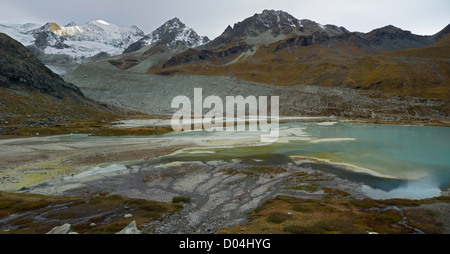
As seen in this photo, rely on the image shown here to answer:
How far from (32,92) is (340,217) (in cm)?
14254

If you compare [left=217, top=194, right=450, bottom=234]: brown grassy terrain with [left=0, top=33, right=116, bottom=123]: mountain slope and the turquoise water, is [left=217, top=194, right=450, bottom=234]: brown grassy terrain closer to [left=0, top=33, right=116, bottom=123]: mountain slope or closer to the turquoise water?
the turquoise water

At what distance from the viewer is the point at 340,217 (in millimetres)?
18656

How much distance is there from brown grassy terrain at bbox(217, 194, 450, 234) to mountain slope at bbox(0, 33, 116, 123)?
350ft

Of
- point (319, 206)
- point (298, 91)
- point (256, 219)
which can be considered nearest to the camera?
point (256, 219)

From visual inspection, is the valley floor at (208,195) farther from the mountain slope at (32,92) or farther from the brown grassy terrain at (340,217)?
the mountain slope at (32,92)

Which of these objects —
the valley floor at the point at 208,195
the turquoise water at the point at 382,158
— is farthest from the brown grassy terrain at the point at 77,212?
the turquoise water at the point at 382,158

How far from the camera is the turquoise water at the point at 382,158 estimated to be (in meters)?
27.3

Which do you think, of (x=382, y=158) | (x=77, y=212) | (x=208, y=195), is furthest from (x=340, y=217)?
(x=382, y=158)

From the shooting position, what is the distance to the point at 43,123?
8675 centimetres

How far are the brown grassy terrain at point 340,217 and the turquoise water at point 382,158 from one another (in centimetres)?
425

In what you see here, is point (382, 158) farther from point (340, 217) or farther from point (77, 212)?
point (77, 212)

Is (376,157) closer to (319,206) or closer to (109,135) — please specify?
(319,206)
